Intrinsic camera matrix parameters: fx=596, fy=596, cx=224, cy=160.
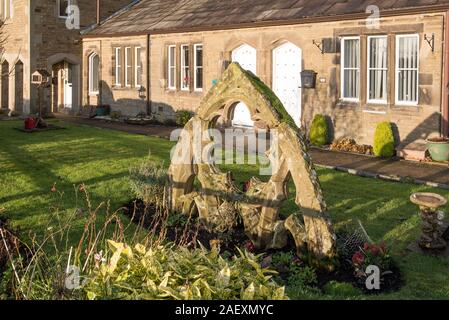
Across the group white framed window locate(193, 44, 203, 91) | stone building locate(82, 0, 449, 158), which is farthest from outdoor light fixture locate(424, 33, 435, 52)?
white framed window locate(193, 44, 203, 91)

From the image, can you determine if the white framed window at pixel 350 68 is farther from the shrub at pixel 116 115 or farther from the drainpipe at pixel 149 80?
the shrub at pixel 116 115

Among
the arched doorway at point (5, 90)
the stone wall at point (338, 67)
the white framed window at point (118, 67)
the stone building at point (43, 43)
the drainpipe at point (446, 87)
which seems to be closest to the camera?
the drainpipe at point (446, 87)

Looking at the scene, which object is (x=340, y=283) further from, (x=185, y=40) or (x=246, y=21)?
(x=185, y=40)

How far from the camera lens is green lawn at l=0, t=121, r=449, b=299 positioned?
7.77 metres

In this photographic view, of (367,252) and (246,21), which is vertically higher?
(246,21)

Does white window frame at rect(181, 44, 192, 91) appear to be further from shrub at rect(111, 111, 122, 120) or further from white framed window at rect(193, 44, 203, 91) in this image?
shrub at rect(111, 111, 122, 120)

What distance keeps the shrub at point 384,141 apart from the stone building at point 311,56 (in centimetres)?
47

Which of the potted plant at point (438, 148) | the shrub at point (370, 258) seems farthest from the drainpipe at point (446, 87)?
the shrub at point (370, 258)

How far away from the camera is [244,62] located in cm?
2158

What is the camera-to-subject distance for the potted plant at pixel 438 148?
14.6 m

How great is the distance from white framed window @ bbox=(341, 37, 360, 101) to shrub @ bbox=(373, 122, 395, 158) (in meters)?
1.80

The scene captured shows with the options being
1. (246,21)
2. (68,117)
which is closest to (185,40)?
(246,21)

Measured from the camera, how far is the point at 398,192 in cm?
1162

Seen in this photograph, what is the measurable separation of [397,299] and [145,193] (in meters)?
5.10
